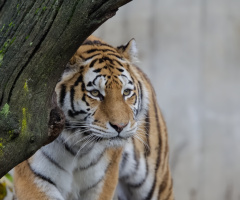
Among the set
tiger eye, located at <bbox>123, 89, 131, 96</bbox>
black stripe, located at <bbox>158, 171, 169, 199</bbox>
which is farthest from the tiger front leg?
black stripe, located at <bbox>158, 171, 169, 199</bbox>

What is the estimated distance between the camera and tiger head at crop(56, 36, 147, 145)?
4.37 meters

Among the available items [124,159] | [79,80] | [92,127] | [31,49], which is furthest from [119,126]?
[31,49]

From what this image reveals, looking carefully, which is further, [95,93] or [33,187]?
[33,187]

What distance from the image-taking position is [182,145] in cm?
795

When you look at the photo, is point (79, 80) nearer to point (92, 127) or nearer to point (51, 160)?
point (92, 127)

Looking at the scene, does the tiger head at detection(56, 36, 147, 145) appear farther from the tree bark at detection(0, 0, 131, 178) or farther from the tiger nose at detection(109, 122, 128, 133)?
the tree bark at detection(0, 0, 131, 178)

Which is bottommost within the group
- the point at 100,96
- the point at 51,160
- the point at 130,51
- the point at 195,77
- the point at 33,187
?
the point at 33,187

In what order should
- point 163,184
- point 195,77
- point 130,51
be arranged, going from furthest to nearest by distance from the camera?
1. point 195,77
2. point 163,184
3. point 130,51

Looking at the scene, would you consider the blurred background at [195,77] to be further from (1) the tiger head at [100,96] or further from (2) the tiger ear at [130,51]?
(1) the tiger head at [100,96]

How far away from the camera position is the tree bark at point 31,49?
3.08m

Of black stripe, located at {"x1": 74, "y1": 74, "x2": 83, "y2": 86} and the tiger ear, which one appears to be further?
the tiger ear

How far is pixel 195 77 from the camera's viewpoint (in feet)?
26.2

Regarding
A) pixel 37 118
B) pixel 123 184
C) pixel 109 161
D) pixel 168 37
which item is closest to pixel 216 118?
pixel 168 37

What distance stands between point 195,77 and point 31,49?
16.6 feet
